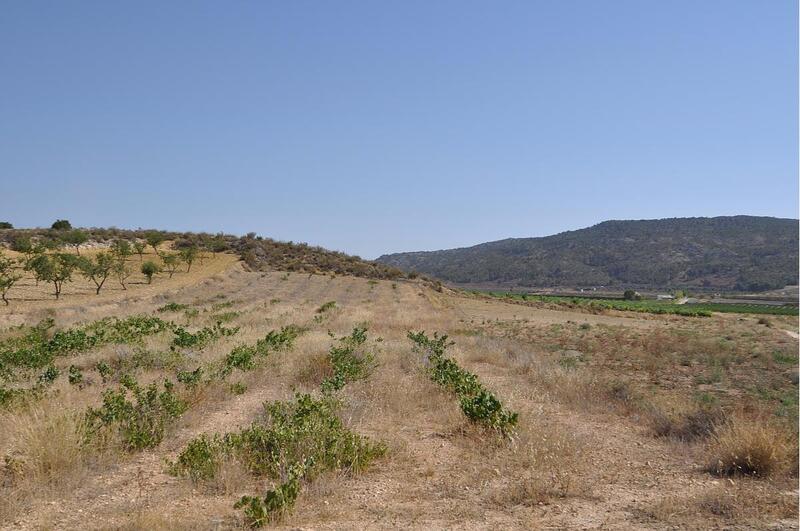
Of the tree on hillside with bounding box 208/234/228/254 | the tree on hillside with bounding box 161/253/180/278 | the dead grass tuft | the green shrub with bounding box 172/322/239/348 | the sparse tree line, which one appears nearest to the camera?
the dead grass tuft

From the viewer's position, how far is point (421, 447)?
7.58m

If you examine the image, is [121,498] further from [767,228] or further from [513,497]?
[767,228]

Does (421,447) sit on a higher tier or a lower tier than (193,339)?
lower

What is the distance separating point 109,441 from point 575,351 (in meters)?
17.4

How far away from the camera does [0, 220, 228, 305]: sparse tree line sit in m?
31.1

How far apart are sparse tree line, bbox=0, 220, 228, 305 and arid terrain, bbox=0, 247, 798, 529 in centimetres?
1860

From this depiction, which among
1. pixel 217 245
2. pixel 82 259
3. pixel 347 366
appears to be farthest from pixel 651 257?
pixel 347 366

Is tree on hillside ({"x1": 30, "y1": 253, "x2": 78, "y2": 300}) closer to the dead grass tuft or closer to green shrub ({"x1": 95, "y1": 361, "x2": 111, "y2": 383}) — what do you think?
green shrub ({"x1": 95, "y1": 361, "x2": 111, "y2": 383})

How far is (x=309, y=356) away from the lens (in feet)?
43.2

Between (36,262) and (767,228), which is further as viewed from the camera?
(767,228)

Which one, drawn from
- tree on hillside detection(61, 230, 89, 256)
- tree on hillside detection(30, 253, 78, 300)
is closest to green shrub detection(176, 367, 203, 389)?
tree on hillside detection(30, 253, 78, 300)

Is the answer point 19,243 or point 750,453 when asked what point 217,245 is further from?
point 750,453

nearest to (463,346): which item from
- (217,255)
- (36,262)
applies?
(36,262)

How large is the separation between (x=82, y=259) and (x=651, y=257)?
108m
